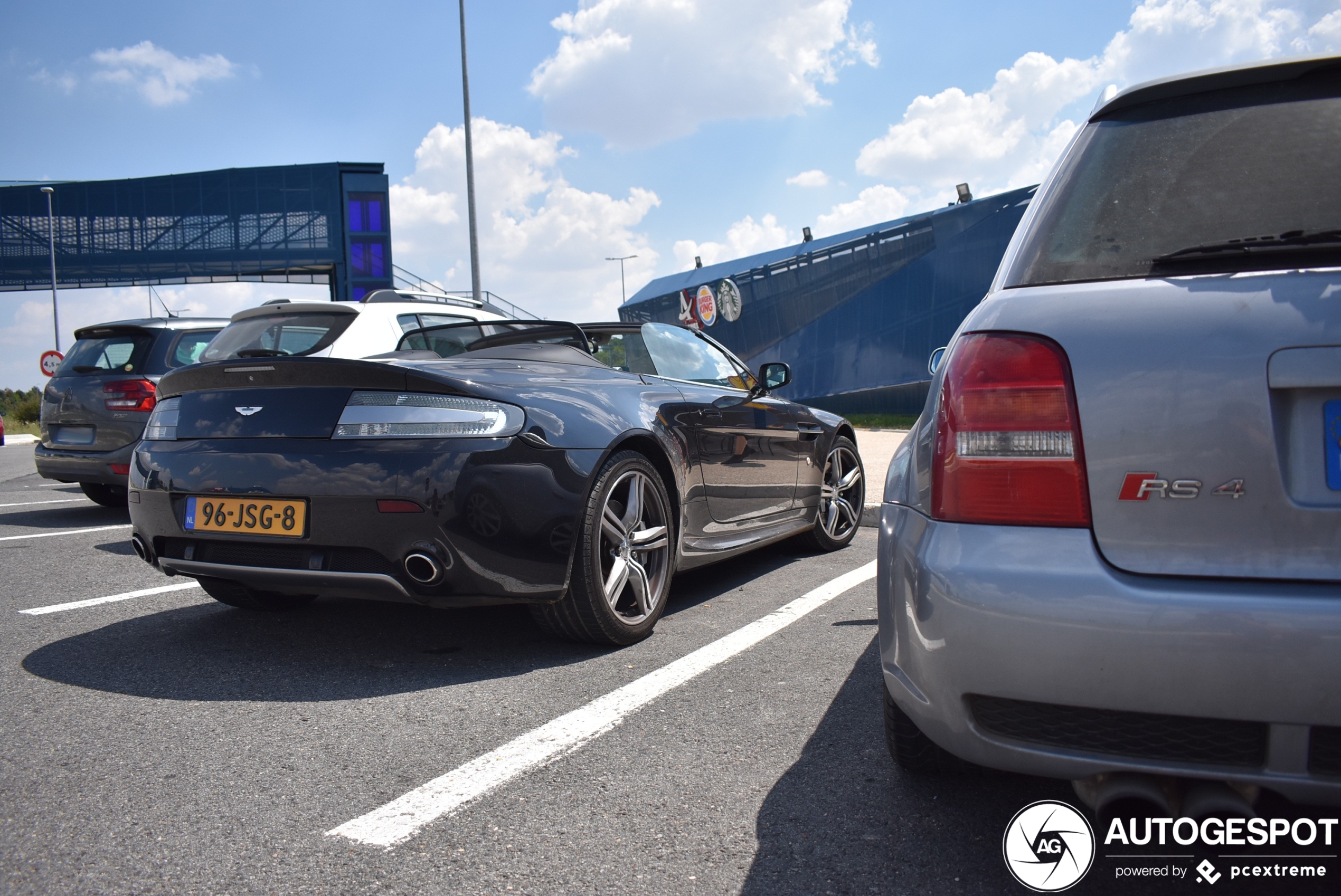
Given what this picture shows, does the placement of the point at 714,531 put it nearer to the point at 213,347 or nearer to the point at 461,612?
Result: the point at 461,612

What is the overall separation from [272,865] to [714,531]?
8.93 ft

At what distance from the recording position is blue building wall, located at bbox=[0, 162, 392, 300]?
44.0 metres

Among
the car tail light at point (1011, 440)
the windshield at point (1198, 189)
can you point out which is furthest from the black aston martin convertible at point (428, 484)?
the windshield at point (1198, 189)

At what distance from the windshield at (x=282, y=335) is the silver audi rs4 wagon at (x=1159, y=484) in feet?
12.7

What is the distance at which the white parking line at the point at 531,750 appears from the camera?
2.15 meters

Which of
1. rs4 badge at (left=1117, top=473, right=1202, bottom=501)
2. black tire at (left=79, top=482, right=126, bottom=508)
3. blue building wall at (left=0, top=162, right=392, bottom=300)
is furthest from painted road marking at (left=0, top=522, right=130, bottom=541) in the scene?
blue building wall at (left=0, top=162, right=392, bottom=300)

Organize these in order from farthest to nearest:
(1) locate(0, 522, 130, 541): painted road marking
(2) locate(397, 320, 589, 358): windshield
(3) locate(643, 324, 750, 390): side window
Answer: (1) locate(0, 522, 130, 541): painted road marking, (3) locate(643, 324, 750, 390): side window, (2) locate(397, 320, 589, 358): windshield

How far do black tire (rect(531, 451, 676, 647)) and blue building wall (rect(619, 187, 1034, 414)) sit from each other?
1433 centimetres

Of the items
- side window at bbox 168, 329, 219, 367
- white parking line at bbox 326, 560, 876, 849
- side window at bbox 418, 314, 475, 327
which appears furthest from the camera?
side window at bbox 168, 329, 219, 367

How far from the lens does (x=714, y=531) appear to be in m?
4.45

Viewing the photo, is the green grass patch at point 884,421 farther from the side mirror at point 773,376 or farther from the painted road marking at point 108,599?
the painted road marking at point 108,599

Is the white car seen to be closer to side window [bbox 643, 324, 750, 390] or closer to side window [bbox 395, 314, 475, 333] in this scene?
side window [bbox 395, 314, 475, 333]

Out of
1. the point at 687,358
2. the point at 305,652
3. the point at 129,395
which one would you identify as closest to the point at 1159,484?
the point at 305,652

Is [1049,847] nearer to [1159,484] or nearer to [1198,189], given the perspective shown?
[1159,484]
